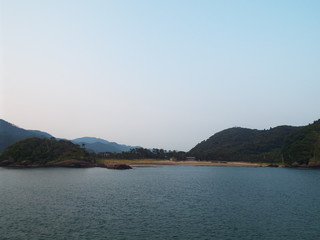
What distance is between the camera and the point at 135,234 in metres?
46.6

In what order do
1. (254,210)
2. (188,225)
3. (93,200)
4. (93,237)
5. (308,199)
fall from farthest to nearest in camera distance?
(308,199), (93,200), (254,210), (188,225), (93,237)

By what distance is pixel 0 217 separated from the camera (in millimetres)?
56594

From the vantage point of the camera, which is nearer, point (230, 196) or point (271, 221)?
point (271, 221)

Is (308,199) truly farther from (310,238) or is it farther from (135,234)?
(135,234)

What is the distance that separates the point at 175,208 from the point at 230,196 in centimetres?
2850

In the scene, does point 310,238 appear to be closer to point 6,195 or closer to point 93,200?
point 93,200

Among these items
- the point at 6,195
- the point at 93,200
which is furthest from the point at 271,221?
the point at 6,195

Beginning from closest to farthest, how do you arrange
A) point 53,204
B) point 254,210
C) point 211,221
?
point 211,221 < point 254,210 < point 53,204

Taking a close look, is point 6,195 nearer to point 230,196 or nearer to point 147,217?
point 147,217

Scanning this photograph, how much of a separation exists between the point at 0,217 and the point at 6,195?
1298 inches

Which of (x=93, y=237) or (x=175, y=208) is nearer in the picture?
(x=93, y=237)

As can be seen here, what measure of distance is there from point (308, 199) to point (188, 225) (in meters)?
51.6

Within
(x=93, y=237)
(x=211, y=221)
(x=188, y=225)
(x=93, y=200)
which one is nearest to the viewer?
(x=93, y=237)

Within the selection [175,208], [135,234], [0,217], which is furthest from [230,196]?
[0,217]
